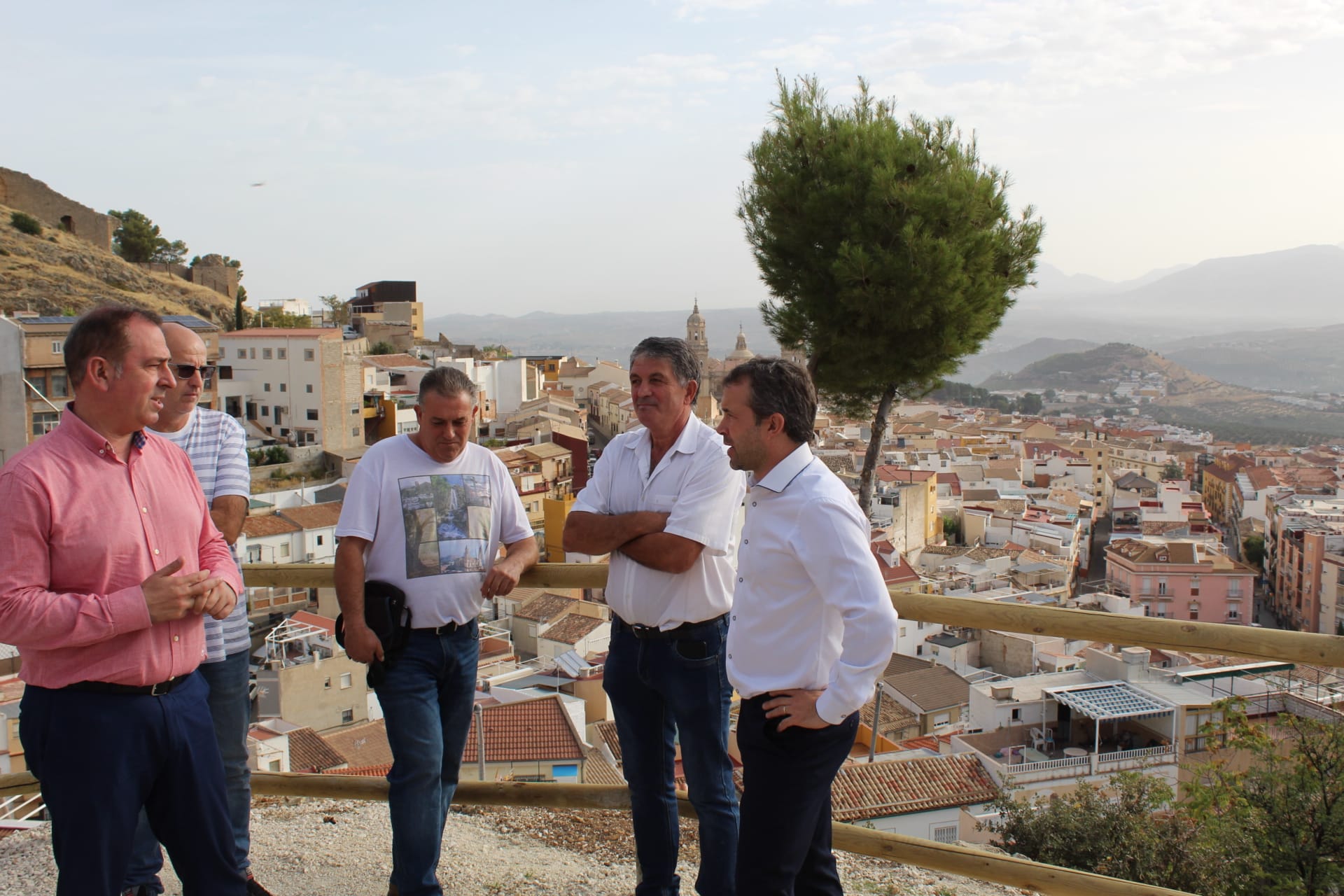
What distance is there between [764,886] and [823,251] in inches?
263

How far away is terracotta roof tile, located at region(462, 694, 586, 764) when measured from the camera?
5.59 m

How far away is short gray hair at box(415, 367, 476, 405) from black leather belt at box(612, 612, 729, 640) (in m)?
0.83

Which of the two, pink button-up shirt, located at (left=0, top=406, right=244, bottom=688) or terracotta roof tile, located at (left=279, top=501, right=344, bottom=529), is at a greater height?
pink button-up shirt, located at (left=0, top=406, right=244, bottom=688)

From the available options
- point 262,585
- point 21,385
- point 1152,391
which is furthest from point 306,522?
point 1152,391

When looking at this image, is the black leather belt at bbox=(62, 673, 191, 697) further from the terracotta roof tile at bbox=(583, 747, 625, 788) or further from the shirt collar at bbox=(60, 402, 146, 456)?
the terracotta roof tile at bbox=(583, 747, 625, 788)

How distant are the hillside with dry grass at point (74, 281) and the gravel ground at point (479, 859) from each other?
38538 mm

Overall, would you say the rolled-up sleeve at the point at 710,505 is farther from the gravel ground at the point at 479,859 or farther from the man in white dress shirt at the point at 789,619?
the gravel ground at the point at 479,859

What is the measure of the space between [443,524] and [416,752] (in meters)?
0.64

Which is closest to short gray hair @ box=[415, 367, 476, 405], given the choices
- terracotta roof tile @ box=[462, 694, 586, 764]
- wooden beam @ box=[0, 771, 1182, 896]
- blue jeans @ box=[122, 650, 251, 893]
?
blue jeans @ box=[122, 650, 251, 893]

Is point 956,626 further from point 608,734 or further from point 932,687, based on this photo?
point 932,687

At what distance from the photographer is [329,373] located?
42.5m

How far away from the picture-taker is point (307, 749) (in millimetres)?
5852

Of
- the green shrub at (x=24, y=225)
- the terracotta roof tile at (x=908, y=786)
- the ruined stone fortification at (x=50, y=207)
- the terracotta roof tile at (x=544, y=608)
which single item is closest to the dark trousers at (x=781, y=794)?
the terracotta roof tile at (x=908, y=786)

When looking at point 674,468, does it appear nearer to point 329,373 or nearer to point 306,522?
point 306,522
